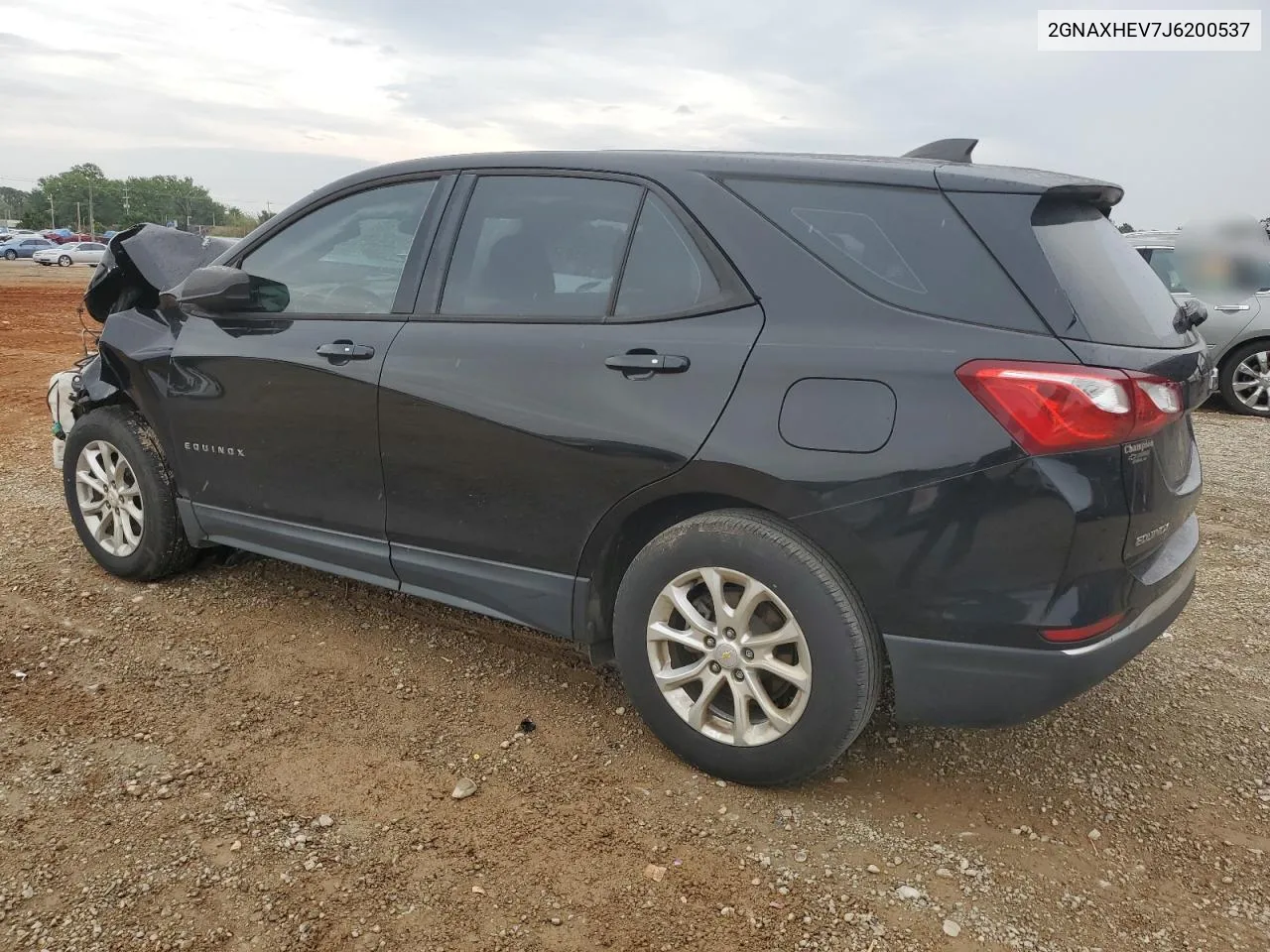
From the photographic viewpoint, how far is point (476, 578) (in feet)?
10.4

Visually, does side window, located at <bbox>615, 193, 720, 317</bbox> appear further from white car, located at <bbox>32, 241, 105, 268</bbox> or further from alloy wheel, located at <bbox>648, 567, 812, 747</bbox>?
white car, located at <bbox>32, 241, 105, 268</bbox>

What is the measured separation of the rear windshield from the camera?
237 centimetres

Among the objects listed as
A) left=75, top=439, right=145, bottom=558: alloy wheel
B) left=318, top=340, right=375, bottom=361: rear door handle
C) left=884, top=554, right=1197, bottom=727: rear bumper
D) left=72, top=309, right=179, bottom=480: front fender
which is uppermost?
left=318, top=340, right=375, bottom=361: rear door handle

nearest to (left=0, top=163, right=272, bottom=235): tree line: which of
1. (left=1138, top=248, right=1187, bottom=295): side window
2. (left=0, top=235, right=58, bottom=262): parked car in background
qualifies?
(left=0, top=235, right=58, bottom=262): parked car in background

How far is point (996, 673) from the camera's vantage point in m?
2.39

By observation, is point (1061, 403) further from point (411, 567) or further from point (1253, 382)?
point (1253, 382)

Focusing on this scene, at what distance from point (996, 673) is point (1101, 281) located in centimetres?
103

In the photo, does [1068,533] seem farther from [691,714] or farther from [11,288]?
[11,288]

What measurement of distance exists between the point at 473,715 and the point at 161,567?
5.93 ft

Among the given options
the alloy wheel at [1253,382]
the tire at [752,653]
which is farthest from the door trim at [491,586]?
the alloy wheel at [1253,382]

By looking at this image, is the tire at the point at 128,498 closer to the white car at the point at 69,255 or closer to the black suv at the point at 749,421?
the black suv at the point at 749,421

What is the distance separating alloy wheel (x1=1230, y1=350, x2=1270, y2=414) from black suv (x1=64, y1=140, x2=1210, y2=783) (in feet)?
26.8

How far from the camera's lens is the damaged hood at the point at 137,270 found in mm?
4215

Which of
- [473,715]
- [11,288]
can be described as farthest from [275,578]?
[11,288]
